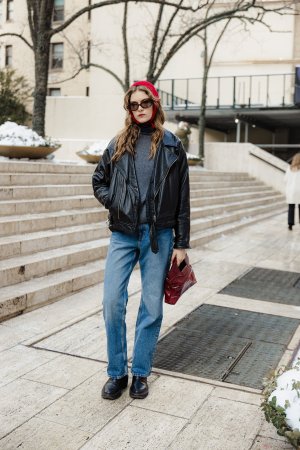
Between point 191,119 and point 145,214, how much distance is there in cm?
2553

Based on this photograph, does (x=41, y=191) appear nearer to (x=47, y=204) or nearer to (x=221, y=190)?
(x=47, y=204)

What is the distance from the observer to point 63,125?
30.3 meters

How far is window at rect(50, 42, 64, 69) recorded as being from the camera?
36.5m

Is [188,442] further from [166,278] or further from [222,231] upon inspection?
[222,231]

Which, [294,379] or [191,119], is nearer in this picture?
[294,379]

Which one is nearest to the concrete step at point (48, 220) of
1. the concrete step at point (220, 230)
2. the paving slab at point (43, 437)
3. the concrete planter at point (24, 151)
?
the concrete step at point (220, 230)

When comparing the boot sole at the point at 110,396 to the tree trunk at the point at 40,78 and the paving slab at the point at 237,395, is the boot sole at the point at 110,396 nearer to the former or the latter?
the paving slab at the point at 237,395

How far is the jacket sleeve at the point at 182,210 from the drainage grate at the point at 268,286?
306 centimetres

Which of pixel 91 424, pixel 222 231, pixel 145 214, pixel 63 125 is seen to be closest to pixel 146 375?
pixel 91 424

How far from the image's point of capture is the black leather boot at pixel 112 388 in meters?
3.55

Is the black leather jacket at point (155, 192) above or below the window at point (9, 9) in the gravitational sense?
below

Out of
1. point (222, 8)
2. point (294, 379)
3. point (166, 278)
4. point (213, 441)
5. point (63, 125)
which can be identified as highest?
point (222, 8)

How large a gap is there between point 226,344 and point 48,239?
2.95m

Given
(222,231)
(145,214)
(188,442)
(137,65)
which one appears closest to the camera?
(188,442)
